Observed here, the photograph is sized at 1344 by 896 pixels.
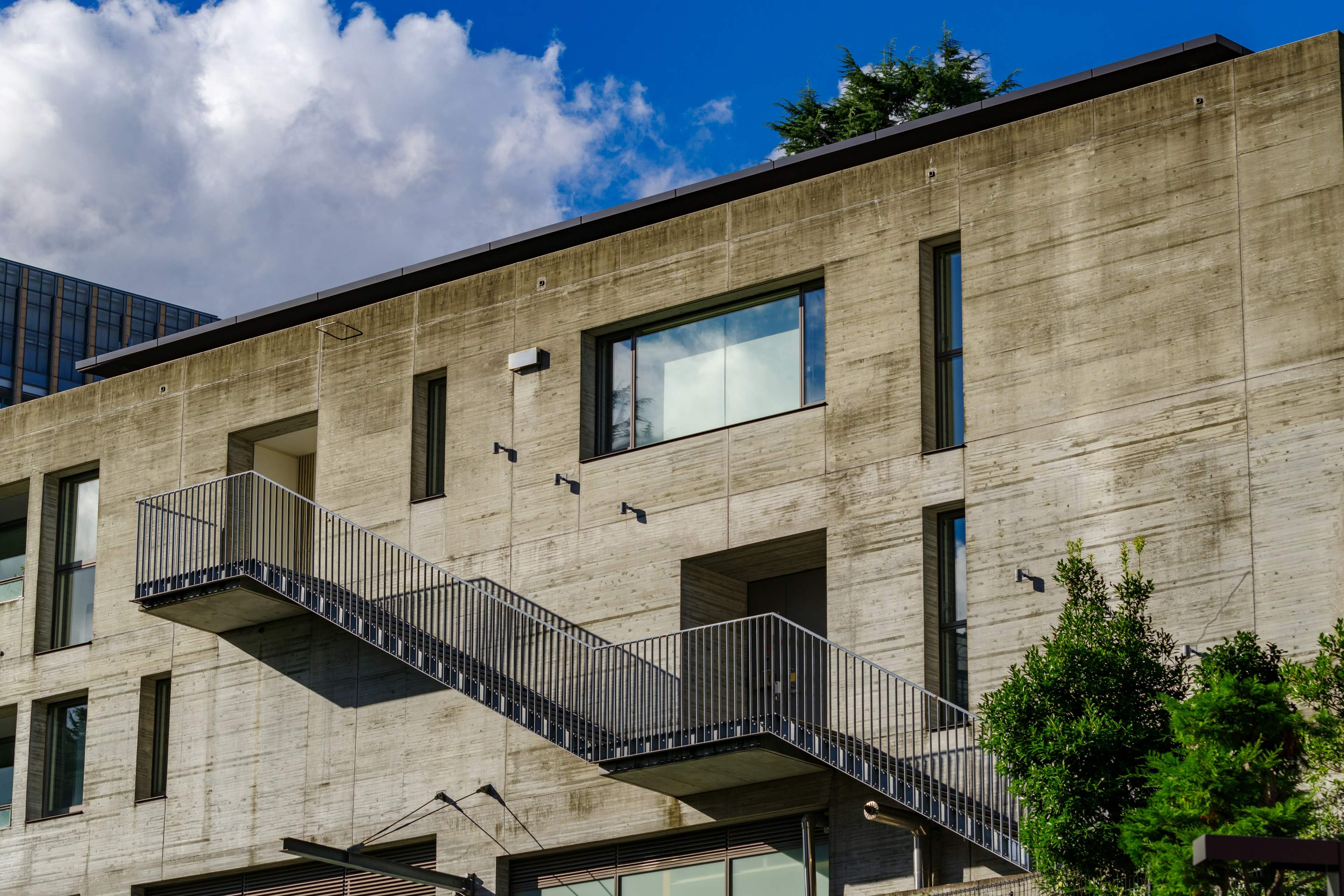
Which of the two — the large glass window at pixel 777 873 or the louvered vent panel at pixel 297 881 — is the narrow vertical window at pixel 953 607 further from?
the louvered vent panel at pixel 297 881

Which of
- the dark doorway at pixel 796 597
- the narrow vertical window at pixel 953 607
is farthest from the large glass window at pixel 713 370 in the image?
the narrow vertical window at pixel 953 607

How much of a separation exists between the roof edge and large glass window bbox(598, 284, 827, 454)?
71.5 inches

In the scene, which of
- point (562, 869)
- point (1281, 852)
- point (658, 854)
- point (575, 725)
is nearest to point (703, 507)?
point (575, 725)

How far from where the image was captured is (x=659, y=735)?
23.9 meters

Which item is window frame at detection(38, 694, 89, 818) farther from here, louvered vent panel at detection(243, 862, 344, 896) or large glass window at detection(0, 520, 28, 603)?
louvered vent panel at detection(243, 862, 344, 896)

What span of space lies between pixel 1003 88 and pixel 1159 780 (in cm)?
2948

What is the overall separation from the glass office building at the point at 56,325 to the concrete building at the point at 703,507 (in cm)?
6143

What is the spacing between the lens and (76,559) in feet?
111

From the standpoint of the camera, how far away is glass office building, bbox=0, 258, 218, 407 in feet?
305

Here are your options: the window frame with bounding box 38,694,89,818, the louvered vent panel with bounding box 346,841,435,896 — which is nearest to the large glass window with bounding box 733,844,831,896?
the louvered vent panel with bounding box 346,841,435,896

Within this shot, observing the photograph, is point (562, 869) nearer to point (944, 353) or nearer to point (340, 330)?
point (944, 353)

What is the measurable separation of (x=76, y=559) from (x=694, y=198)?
1287cm

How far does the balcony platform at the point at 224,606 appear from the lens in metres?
28.8

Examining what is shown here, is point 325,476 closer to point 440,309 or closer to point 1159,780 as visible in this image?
point 440,309
